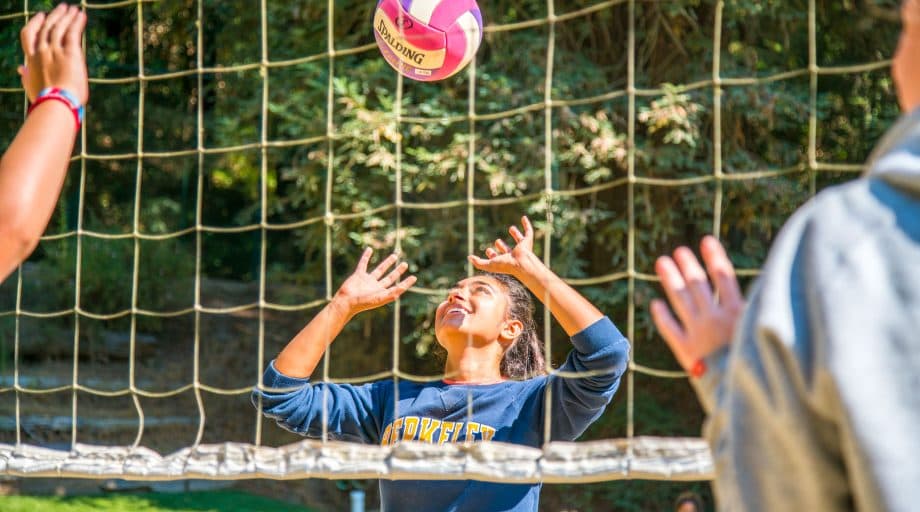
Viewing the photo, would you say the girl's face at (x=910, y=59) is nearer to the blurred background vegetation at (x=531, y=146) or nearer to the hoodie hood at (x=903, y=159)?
the hoodie hood at (x=903, y=159)

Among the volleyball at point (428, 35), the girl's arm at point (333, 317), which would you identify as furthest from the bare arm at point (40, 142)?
the volleyball at point (428, 35)

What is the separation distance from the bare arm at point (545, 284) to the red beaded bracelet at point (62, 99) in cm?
121

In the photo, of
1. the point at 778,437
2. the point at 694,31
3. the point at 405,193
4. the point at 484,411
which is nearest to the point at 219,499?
the point at 405,193

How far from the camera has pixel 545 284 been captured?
2346 millimetres

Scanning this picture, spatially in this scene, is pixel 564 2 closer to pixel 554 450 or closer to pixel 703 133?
pixel 703 133

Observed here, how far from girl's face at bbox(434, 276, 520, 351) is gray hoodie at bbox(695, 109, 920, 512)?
168cm

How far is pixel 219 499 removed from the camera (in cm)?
736

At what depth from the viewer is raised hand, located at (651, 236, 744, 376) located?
101 cm

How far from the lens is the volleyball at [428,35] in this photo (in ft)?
10.5

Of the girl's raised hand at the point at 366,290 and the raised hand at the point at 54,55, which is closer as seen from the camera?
the raised hand at the point at 54,55

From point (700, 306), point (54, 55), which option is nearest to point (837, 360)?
point (700, 306)

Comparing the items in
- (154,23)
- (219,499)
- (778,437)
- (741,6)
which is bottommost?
(219,499)

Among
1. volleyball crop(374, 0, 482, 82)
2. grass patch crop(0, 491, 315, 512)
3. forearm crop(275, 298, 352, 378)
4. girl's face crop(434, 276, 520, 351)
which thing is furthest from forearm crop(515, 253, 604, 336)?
grass patch crop(0, 491, 315, 512)

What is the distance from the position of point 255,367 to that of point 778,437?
8237mm
